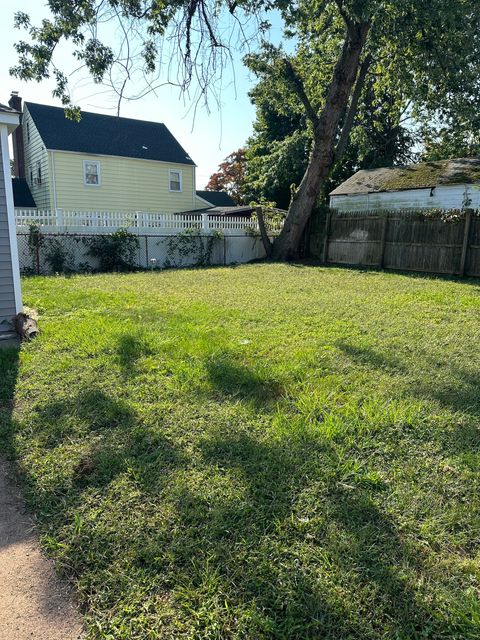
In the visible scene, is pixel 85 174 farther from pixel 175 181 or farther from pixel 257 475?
pixel 257 475

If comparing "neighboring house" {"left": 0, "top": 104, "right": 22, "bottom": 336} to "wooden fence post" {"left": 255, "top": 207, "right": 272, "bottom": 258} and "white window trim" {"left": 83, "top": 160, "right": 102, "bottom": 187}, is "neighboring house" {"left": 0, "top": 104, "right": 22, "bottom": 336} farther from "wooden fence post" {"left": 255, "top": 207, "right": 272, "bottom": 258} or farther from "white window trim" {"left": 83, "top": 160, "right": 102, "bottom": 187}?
"white window trim" {"left": 83, "top": 160, "right": 102, "bottom": 187}

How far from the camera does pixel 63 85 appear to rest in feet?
25.5

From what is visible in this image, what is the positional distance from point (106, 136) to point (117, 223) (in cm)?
855

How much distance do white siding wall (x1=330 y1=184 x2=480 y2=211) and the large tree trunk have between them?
1633 mm

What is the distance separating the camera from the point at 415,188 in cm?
1344

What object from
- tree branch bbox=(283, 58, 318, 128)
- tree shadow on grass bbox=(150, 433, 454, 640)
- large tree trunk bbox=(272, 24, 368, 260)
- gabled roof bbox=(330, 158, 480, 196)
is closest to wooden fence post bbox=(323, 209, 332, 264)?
large tree trunk bbox=(272, 24, 368, 260)

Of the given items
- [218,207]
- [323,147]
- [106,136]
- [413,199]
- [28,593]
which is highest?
[106,136]

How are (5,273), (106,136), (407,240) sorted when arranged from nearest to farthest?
(5,273) < (407,240) < (106,136)

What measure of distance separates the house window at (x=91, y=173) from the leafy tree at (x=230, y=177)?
18.5 m

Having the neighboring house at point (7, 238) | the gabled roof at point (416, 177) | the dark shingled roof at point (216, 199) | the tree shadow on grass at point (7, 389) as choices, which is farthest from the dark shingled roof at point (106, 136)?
the tree shadow on grass at point (7, 389)

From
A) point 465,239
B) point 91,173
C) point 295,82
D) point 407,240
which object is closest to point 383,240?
point 407,240

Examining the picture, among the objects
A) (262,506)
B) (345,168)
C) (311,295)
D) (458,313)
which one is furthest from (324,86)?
(262,506)

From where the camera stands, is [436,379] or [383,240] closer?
[436,379]

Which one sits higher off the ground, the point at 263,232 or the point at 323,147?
the point at 323,147
